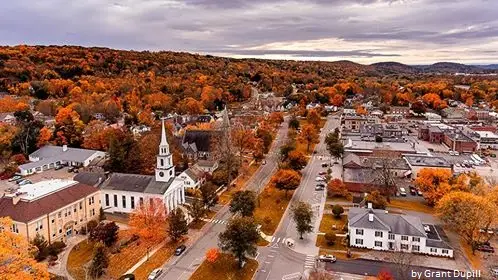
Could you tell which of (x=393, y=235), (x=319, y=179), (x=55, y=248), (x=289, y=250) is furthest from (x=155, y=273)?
(x=319, y=179)

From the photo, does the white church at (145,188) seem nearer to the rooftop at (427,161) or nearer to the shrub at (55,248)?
the shrub at (55,248)

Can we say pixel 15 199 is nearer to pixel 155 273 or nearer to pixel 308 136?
pixel 155 273

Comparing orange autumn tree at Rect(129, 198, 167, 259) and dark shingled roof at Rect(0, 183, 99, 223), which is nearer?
dark shingled roof at Rect(0, 183, 99, 223)

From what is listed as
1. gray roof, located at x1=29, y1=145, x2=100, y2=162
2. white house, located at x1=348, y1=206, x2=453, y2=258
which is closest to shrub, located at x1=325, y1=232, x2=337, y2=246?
white house, located at x1=348, y1=206, x2=453, y2=258

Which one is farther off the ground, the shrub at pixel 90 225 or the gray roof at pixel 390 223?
the gray roof at pixel 390 223

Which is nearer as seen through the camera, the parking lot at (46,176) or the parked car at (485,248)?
the parked car at (485,248)

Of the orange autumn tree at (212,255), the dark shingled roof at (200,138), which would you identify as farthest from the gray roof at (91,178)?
the dark shingled roof at (200,138)

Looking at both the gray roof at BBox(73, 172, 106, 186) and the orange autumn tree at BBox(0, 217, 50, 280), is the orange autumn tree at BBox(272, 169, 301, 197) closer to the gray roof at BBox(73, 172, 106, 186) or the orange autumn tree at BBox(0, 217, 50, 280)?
the gray roof at BBox(73, 172, 106, 186)
